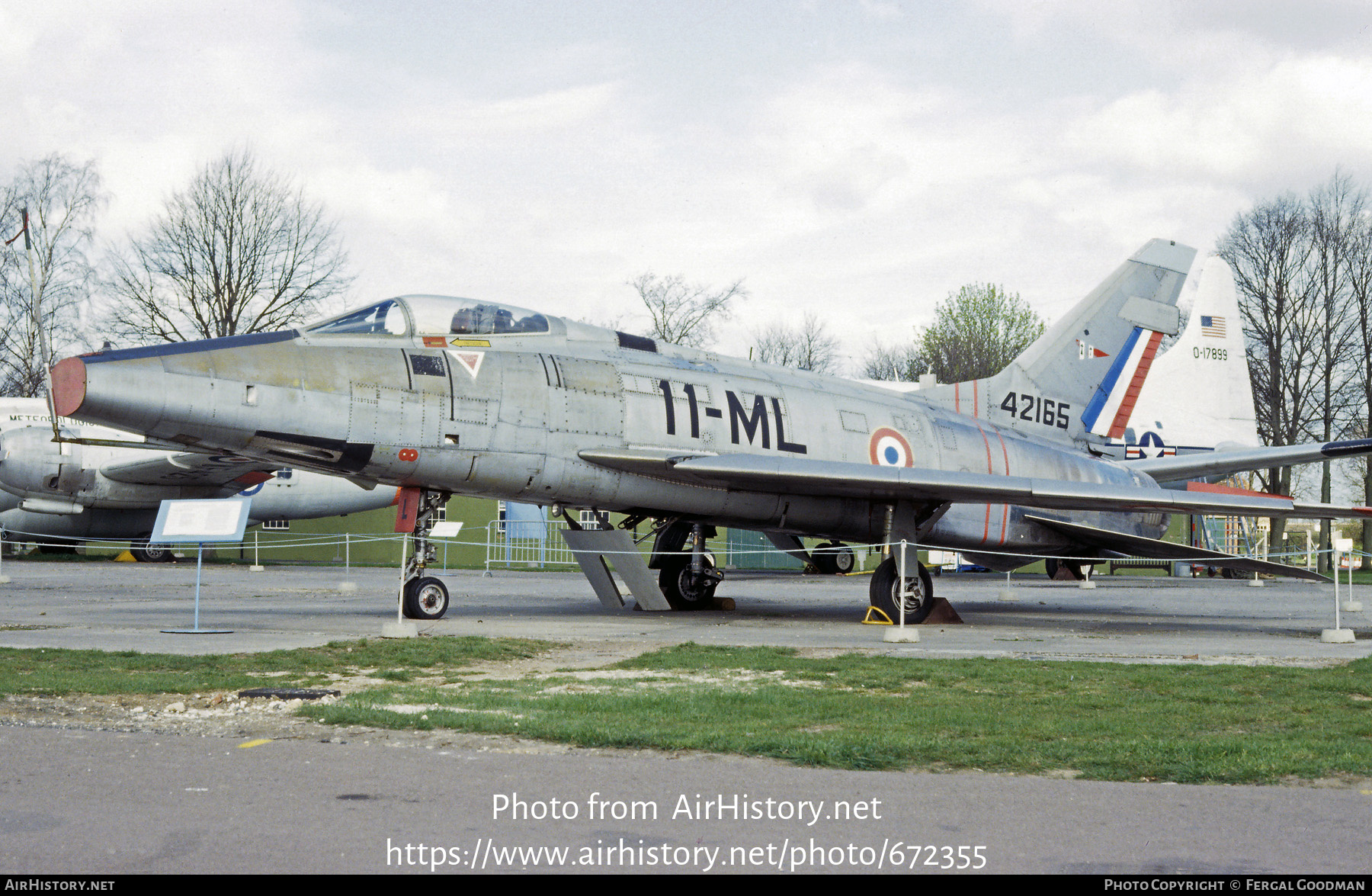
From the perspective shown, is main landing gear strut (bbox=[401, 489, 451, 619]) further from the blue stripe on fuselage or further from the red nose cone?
the red nose cone

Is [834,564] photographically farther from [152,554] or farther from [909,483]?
[909,483]

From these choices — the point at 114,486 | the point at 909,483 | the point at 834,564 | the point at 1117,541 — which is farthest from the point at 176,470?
the point at 1117,541

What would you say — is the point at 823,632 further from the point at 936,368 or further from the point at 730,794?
the point at 936,368

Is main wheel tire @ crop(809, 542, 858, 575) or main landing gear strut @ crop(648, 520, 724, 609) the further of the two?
main wheel tire @ crop(809, 542, 858, 575)

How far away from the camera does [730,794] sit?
461 centimetres

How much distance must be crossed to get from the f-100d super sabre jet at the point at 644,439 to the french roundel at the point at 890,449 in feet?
0.09

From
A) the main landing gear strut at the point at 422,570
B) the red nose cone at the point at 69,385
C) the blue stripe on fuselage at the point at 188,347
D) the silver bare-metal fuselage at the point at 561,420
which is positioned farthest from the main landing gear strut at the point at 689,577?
the red nose cone at the point at 69,385

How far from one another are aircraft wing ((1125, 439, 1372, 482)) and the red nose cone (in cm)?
1403

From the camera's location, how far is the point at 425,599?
41.0 feet

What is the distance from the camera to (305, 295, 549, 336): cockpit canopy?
12.3 m

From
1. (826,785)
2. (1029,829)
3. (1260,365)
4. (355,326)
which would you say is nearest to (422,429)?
(355,326)

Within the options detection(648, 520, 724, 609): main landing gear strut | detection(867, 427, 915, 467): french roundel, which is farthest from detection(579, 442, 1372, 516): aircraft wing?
detection(648, 520, 724, 609): main landing gear strut

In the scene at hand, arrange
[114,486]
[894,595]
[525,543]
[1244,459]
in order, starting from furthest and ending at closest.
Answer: [525,543] < [114,486] < [1244,459] < [894,595]

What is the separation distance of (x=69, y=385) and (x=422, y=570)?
4129 mm
